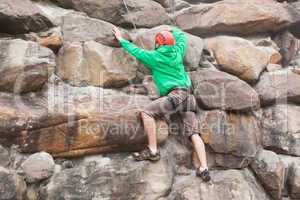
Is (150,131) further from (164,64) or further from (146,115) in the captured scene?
(164,64)

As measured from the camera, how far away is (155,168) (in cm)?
639

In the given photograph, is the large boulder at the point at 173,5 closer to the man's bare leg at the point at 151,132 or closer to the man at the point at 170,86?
the man at the point at 170,86

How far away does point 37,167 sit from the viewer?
5738mm

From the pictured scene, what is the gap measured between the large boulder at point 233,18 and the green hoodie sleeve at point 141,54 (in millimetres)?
2201

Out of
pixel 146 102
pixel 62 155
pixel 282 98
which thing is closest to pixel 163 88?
pixel 146 102

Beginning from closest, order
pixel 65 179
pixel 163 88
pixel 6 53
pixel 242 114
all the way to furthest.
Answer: pixel 65 179
pixel 6 53
pixel 163 88
pixel 242 114

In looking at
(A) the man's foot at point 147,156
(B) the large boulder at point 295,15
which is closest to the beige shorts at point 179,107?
(A) the man's foot at point 147,156

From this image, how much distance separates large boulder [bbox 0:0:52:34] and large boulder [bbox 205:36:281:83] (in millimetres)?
3425

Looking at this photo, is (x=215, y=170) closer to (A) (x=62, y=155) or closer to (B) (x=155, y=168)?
(B) (x=155, y=168)

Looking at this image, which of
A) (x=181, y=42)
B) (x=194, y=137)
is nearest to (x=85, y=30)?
(x=181, y=42)

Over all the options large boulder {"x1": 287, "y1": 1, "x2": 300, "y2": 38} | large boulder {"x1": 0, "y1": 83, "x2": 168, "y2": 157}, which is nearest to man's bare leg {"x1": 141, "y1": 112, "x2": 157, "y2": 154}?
large boulder {"x1": 0, "y1": 83, "x2": 168, "y2": 157}

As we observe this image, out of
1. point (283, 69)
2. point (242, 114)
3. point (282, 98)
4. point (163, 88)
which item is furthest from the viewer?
point (283, 69)

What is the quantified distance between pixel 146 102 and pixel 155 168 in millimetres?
1214

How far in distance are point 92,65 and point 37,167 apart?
2.18 m
